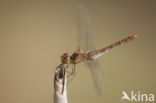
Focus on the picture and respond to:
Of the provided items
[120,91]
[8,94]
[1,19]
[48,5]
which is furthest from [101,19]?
[8,94]

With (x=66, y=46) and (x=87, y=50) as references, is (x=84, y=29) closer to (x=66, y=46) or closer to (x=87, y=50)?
(x=87, y=50)

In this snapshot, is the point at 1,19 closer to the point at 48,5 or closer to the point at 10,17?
the point at 10,17

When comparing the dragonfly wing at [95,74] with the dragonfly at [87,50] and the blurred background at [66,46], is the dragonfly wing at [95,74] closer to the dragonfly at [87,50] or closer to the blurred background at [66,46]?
the dragonfly at [87,50]

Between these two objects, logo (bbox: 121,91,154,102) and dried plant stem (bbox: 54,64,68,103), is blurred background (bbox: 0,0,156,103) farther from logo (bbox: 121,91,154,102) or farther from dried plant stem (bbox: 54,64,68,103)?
dried plant stem (bbox: 54,64,68,103)

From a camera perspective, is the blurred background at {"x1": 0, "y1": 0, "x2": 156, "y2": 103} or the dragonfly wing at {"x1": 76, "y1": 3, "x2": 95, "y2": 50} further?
the blurred background at {"x1": 0, "y1": 0, "x2": 156, "y2": 103}

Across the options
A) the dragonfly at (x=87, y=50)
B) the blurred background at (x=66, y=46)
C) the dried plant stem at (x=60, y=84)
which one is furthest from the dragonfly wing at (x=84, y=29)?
the blurred background at (x=66, y=46)

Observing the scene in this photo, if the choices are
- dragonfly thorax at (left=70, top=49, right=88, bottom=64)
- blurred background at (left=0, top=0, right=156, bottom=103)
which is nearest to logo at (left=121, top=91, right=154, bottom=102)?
blurred background at (left=0, top=0, right=156, bottom=103)

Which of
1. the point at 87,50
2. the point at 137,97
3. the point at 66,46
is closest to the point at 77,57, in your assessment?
the point at 87,50

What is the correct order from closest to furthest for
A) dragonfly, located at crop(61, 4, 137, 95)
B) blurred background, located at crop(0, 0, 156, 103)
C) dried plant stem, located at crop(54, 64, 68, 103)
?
dried plant stem, located at crop(54, 64, 68, 103)
dragonfly, located at crop(61, 4, 137, 95)
blurred background, located at crop(0, 0, 156, 103)
